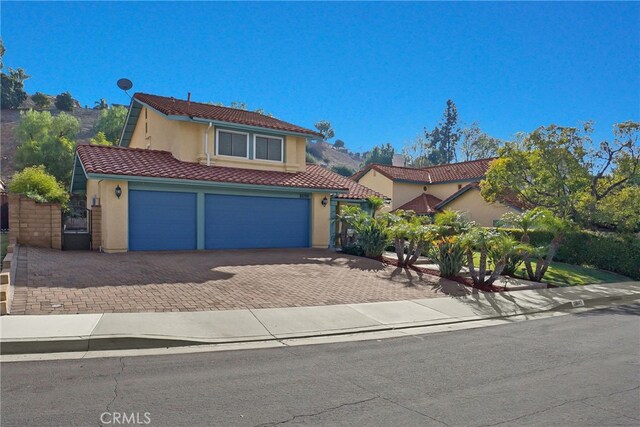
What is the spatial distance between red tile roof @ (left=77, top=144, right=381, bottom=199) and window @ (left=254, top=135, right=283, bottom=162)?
917mm

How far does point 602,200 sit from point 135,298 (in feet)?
62.4

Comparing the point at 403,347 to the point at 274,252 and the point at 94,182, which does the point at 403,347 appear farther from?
the point at 94,182

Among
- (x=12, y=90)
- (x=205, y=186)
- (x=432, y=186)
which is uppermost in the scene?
(x=12, y=90)

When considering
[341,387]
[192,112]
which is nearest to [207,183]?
[192,112]

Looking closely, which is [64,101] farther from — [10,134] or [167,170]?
[167,170]

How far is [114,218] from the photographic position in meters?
15.5

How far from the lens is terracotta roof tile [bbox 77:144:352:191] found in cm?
1586

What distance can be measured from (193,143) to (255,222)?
4632 millimetres

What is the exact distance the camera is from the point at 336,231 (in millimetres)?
21719

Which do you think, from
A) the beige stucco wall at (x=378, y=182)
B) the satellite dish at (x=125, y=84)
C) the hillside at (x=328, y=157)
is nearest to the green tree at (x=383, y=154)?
the hillside at (x=328, y=157)

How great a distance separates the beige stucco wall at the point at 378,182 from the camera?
37469mm

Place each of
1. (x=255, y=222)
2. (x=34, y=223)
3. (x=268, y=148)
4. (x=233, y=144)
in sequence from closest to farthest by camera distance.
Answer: (x=34, y=223) → (x=255, y=222) → (x=233, y=144) → (x=268, y=148)

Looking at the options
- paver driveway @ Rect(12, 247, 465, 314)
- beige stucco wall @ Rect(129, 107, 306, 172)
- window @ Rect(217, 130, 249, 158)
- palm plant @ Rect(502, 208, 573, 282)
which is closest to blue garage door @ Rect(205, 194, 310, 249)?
paver driveway @ Rect(12, 247, 465, 314)

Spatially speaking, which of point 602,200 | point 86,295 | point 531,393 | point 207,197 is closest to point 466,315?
point 531,393
